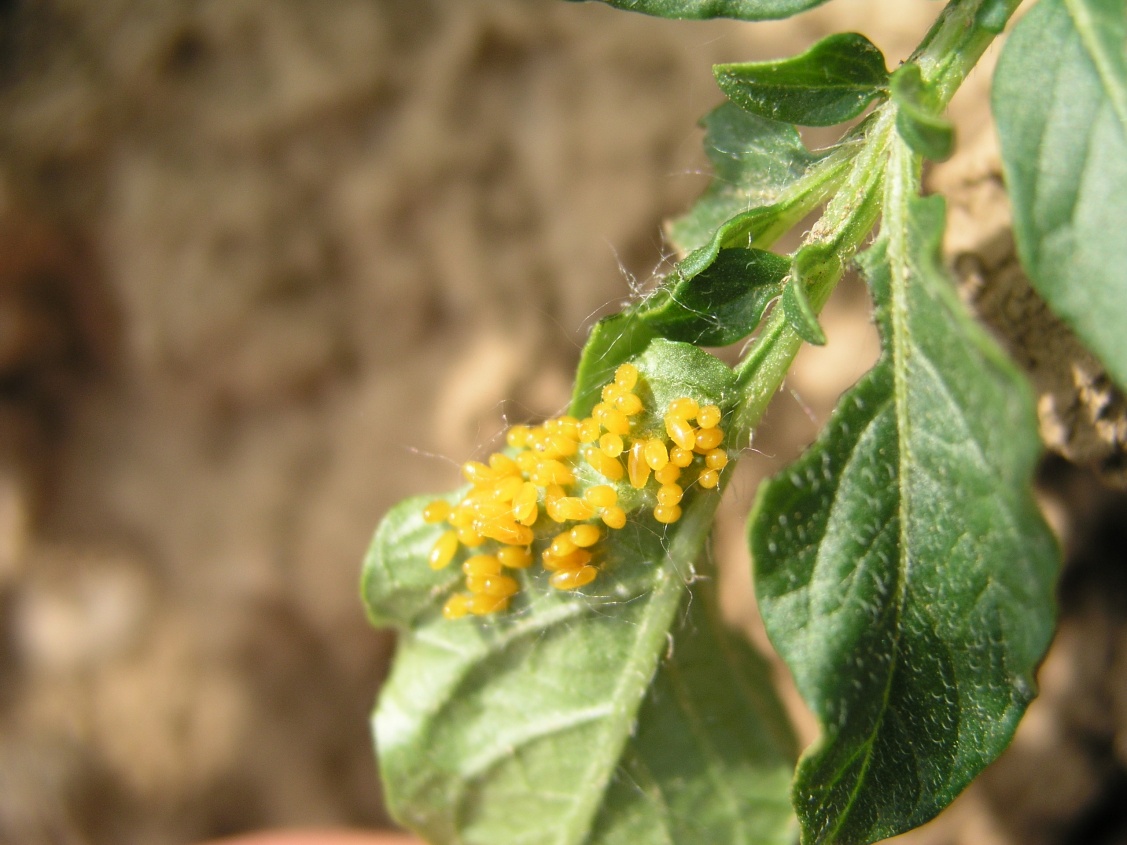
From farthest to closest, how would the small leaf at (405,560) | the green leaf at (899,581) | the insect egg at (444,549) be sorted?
1. the small leaf at (405,560)
2. the insect egg at (444,549)
3. the green leaf at (899,581)

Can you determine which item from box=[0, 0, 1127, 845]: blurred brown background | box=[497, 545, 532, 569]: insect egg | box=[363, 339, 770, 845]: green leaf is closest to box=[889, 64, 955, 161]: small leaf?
box=[363, 339, 770, 845]: green leaf

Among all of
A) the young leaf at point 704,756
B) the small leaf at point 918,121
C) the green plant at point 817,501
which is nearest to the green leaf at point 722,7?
the green plant at point 817,501

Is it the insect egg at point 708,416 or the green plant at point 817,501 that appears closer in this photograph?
the green plant at point 817,501

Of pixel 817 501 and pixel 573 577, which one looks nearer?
pixel 817 501

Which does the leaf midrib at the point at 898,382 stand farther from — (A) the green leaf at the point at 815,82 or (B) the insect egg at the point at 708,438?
(B) the insect egg at the point at 708,438

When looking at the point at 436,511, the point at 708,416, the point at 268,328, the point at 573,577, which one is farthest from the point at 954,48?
the point at 268,328

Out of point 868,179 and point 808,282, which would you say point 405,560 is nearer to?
point 808,282

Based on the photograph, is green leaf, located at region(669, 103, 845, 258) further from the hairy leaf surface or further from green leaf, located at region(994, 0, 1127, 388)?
green leaf, located at region(994, 0, 1127, 388)
